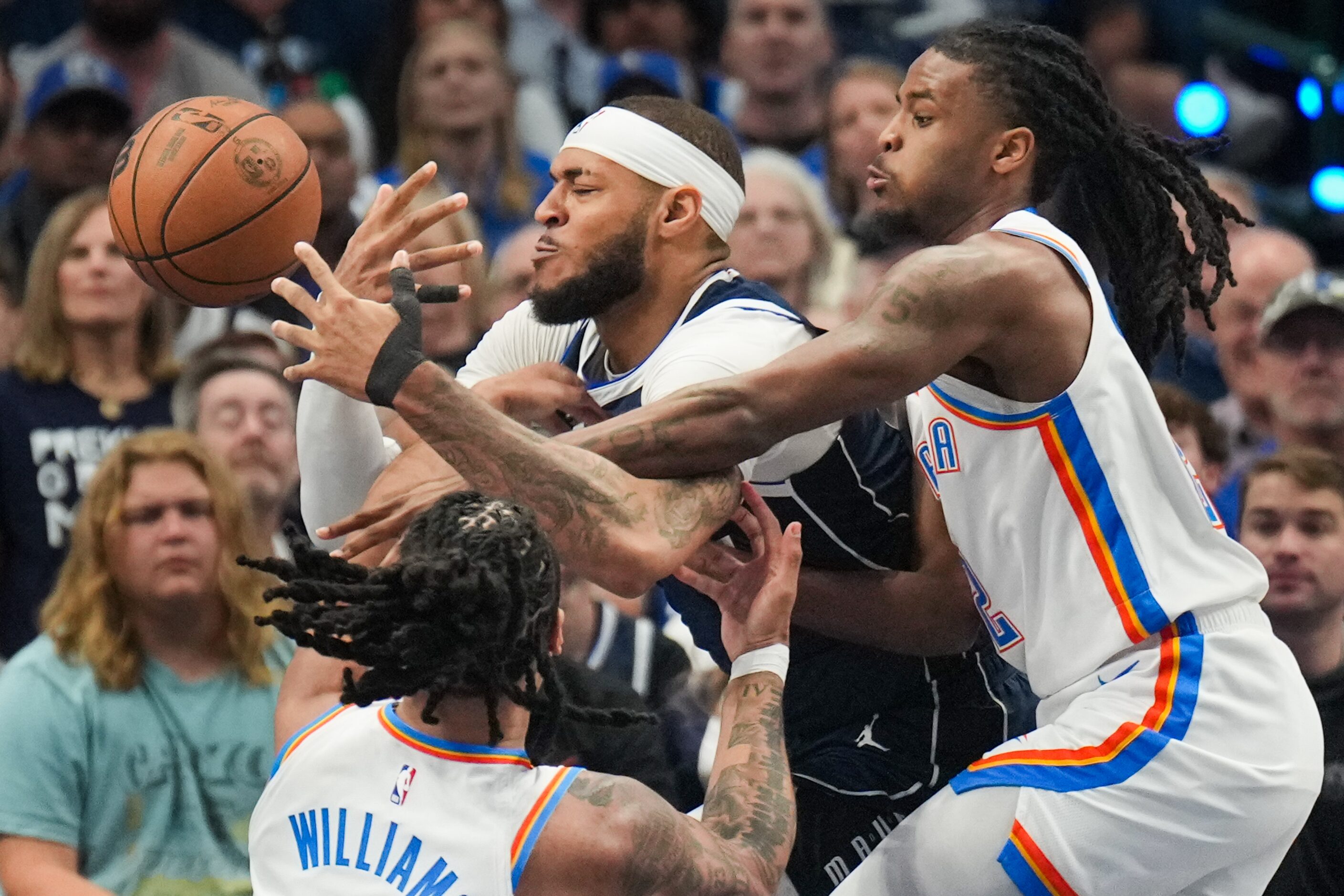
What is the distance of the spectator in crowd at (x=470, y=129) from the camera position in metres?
8.32

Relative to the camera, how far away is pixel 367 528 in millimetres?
3820

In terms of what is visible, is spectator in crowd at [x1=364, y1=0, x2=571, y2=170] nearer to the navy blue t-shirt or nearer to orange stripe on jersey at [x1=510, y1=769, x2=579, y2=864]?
the navy blue t-shirt

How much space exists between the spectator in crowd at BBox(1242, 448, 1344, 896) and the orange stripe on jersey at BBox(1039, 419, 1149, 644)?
5.39 ft

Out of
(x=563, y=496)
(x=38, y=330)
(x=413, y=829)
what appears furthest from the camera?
(x=38, y=330)

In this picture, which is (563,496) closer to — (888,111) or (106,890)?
(106,890)

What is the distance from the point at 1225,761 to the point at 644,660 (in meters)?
2.39

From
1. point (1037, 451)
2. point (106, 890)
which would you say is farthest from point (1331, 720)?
point (106, 890)

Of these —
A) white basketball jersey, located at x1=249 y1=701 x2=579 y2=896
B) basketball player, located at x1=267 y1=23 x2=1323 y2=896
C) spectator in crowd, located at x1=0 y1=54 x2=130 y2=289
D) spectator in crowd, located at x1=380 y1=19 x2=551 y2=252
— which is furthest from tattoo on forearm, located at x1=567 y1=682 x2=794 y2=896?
spectator in crowd, located at x1=0 y1=54 x2=130 y2=289

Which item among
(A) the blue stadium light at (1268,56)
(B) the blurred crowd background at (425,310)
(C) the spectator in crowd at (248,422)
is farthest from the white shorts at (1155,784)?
(A) the blue stadium light at (1268,56)

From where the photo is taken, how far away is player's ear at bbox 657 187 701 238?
455 centimetres

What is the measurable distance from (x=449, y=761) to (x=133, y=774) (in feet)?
7.20

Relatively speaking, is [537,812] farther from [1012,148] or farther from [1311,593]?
[1311,593]

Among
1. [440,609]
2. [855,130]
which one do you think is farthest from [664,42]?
[440,609]

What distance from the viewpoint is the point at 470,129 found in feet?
27.3
